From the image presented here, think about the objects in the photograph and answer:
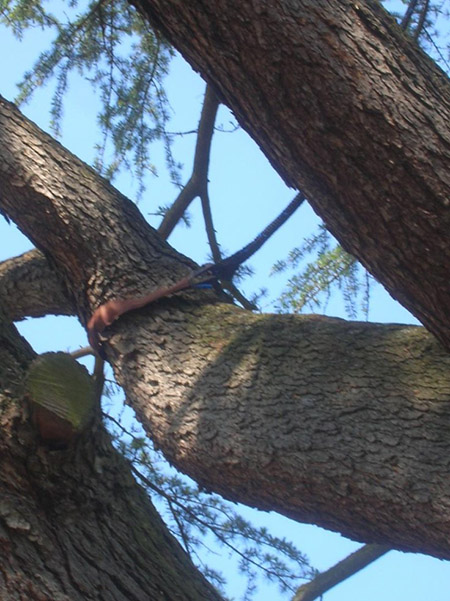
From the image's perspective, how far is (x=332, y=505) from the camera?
1678 millimetres

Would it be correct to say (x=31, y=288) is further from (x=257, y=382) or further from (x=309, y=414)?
(x=309, y=414)

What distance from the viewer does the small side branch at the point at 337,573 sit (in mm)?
3271

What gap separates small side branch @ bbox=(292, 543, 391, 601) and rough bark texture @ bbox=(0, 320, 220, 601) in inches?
75.2

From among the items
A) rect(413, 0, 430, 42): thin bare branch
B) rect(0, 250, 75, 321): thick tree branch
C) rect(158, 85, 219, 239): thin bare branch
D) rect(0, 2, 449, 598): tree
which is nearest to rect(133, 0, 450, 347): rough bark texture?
rect(0, 2, 449, 598): tree

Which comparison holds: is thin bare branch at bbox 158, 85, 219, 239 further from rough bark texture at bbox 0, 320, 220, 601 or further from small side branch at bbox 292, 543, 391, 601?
rough bark texture at bbox 0, 320, 220, 601

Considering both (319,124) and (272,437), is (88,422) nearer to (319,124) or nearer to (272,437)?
(272,437)

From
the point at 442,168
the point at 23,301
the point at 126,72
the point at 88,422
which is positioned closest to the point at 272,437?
the point at 88,422

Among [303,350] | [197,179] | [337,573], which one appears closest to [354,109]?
[303,350]

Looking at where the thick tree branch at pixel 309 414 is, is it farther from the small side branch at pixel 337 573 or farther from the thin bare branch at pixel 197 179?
the small side branch at pixel 337 573

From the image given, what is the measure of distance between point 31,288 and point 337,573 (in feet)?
5.89

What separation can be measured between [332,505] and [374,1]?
3.49 feet

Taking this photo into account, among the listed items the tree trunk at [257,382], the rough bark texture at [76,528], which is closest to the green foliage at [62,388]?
the rough bark texture at [76,528]

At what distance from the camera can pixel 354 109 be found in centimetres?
143

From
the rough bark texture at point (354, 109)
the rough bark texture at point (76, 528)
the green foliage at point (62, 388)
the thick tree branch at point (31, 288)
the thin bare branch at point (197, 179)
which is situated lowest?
the rough bark texture at point (76, 528)
